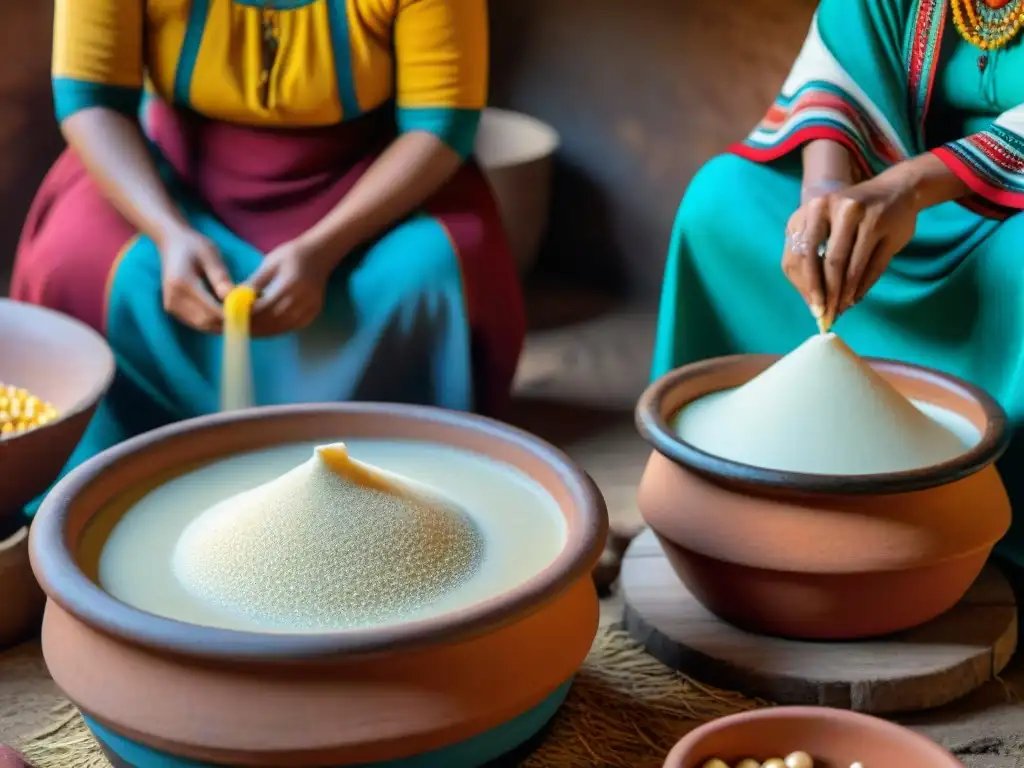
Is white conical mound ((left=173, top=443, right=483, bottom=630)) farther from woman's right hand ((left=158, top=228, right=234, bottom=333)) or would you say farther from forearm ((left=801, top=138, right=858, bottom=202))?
forearm ((left=801, top=138, right=858, bottom=202))

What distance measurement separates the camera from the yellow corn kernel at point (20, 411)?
163cm

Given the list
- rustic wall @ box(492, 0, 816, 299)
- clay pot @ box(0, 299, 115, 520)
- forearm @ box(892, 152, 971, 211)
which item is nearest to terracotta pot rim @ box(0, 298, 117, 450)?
clay pot @ box(0, 299, 115, 520)

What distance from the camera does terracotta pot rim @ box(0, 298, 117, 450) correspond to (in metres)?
1.47

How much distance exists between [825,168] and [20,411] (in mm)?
1099

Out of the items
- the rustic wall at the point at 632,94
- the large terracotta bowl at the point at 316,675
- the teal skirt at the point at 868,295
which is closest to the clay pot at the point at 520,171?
the rustic wall at the point at 632,94

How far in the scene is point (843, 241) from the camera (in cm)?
154

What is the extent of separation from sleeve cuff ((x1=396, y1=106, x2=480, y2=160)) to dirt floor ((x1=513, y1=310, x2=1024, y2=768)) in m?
0.56

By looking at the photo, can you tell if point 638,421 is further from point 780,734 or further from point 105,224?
point 105,224

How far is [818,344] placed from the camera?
147 cm

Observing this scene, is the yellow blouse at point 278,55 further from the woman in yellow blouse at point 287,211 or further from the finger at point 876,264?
the finger at point 876,264

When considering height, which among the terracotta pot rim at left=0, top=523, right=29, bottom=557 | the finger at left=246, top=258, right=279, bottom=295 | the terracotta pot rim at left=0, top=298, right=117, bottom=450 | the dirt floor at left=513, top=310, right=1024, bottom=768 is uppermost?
the finger at left=246, top=258, right=279, bottom=295

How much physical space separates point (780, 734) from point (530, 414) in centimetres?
122

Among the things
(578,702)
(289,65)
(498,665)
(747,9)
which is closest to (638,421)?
(578,702)

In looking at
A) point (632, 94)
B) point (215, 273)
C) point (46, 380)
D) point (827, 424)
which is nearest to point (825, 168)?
point (827, 424)
